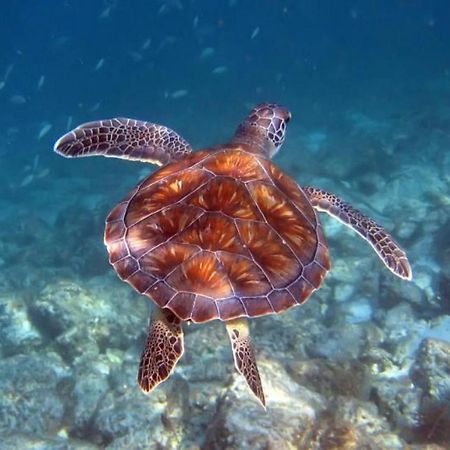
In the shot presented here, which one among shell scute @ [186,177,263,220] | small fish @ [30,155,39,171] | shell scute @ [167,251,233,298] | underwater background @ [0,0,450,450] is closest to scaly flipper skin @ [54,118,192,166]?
shell scute @ [186,177,263,220]

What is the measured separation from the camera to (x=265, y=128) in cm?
447

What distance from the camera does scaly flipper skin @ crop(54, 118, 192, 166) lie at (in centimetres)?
420

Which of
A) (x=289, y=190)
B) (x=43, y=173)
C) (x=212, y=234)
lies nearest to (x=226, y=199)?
(x=212, y=234)

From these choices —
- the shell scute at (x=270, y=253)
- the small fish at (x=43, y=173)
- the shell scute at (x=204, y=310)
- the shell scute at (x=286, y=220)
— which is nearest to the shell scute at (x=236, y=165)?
the shell scute at (x=286, y=220)

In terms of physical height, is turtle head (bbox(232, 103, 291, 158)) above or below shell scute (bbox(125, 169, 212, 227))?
above

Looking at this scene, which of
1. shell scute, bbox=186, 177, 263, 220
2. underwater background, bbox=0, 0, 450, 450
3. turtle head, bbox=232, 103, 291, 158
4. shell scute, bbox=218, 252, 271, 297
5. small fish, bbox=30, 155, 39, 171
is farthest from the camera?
small fish, bbox=30, 155, 39, 171

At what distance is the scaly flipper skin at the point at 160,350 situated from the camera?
278 centimetres

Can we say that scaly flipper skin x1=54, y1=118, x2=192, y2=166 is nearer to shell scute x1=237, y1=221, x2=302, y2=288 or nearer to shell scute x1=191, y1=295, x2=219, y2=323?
shell scute x1=237, y1=221, x2=302, y2=288

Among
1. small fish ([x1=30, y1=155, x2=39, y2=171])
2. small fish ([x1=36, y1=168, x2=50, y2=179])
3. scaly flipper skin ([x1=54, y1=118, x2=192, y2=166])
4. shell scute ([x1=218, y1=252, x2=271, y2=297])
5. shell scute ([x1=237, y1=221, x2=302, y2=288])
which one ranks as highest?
small fish ([x1=30, y1=155, x2=39, y2=171])

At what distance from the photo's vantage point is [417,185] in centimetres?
1195

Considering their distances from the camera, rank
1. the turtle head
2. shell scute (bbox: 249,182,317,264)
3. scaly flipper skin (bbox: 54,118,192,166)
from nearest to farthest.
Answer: shell scute (bbox: 249,182,317,264) → scaly flipper skin (bbox: 54,118,192,166) → the turtle head

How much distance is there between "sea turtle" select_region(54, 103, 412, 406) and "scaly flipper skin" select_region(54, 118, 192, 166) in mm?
746

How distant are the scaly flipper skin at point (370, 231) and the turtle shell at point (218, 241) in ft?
2.35

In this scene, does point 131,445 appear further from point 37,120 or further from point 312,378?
point 37,120
